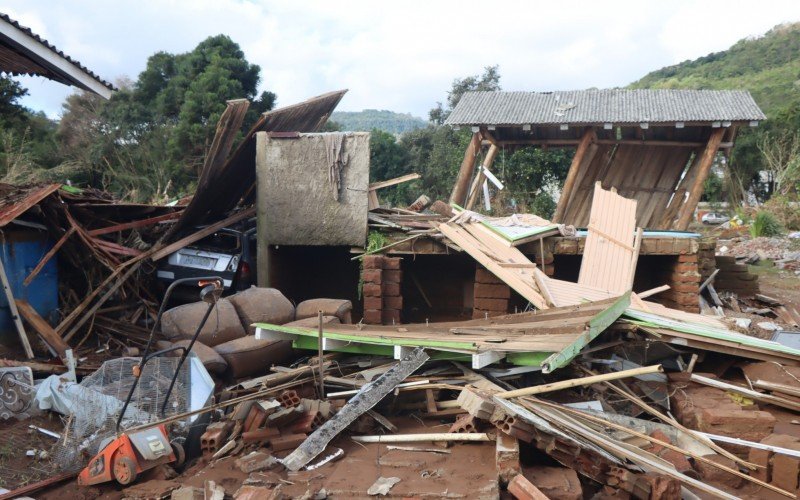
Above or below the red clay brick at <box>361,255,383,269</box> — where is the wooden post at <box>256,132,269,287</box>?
above

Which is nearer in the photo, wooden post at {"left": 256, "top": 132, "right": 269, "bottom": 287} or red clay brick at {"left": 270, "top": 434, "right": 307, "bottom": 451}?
red clay brick at {"left": 270, "top": 434, "right": 307, "bottom": 451}

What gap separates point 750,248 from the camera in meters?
17.6

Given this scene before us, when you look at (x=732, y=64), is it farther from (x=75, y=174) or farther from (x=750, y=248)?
(x=75, y=174)

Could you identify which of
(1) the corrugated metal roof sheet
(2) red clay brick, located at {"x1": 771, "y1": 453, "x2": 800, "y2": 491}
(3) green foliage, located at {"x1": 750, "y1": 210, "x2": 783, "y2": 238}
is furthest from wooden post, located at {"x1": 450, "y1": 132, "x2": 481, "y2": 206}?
(3) green foliage, located at {"x1": 750, "y1": 210, "x2": 783, "y2": 238}

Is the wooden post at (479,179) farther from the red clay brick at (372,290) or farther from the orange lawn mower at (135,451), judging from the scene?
the orange lawn mower at (135,451)

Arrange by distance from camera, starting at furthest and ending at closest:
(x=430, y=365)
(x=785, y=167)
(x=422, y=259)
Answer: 1. (x=785, y=167)
2. (x=422, y=259)
3. (x=430, y=365)

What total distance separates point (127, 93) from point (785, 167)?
2693 cm

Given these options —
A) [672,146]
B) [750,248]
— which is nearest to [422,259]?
[672,146]

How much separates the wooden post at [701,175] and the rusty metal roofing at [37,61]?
10.0 m

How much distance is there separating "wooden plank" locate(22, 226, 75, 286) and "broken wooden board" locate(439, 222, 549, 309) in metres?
4.86

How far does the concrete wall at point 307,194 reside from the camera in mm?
10047

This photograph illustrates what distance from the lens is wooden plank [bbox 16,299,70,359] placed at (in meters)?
7.34

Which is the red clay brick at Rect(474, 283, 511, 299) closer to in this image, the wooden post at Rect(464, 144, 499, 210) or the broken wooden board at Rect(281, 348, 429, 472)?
the broken wooden board at Rect(281, 348, 429, 472)

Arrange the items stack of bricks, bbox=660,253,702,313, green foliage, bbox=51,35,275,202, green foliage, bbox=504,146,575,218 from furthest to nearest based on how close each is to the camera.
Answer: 1. green foliage, bbox=51,35,275,202
2. green foliage, bbox=504,146,575,218
3. stack of bricks, bbox=660,253,702,313
